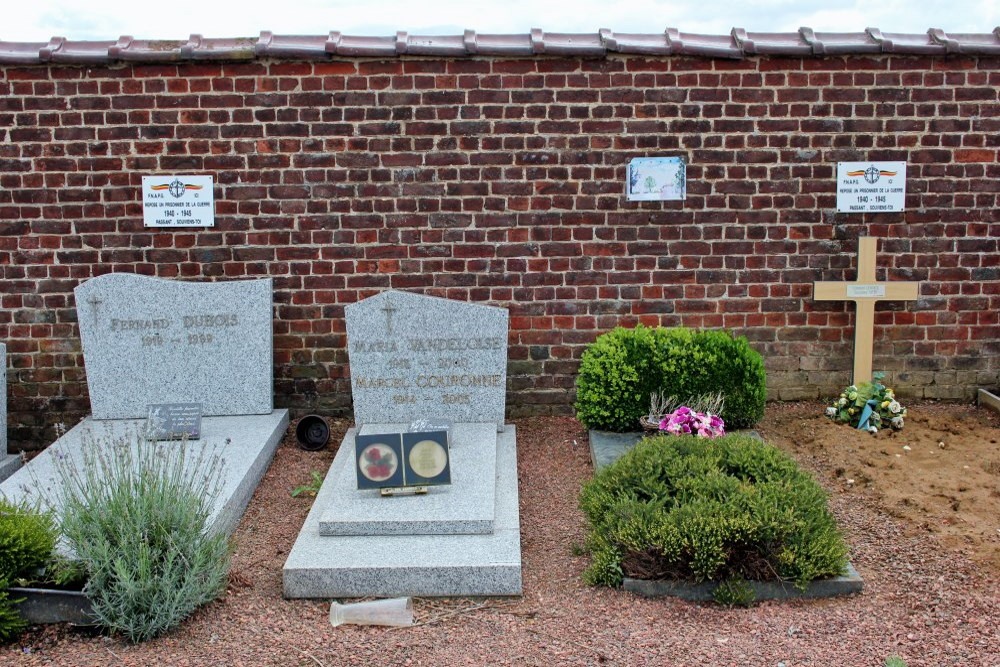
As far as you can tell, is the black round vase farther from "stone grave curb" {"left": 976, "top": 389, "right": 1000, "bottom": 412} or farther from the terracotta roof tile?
"stone grave curb" {"left": 976, "top": 389, "right": 1000, "bottom": 412}

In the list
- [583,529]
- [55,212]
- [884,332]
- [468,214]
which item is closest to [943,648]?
[583,529]

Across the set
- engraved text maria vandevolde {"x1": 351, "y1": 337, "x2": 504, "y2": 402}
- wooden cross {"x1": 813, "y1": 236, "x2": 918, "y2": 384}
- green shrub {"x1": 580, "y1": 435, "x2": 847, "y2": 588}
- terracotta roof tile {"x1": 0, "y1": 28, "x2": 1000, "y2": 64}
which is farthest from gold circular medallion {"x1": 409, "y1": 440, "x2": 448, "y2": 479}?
wooden cross {"x1": 813, "y1": 236, "x2": 918, "y2": 384}

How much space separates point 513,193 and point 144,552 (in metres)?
4.21

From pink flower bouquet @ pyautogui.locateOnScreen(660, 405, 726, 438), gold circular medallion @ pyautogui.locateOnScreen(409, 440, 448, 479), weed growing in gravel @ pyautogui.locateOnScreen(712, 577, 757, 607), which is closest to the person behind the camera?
weed growing in gravel @ pyautogui.locateOnScreen(712, 577, 757, 607)

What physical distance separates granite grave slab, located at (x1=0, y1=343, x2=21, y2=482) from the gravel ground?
109 inches

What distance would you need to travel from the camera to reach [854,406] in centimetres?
706

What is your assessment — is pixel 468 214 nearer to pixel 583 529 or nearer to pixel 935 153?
pixel 583 529

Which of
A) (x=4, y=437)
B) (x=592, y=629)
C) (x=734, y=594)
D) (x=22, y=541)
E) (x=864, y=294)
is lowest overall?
(x=592, y=629)

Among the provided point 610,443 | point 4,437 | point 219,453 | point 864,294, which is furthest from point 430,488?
point 864,294

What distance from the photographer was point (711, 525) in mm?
4367

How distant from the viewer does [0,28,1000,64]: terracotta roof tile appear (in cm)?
711

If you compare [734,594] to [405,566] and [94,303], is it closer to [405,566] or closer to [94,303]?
[405,566]

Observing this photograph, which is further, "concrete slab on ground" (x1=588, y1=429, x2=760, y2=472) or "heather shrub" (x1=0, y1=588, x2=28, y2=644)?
"concrete slab on ground" (x1=588, y1=429, x2=760, y2=472)

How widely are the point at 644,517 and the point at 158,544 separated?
2279mm
